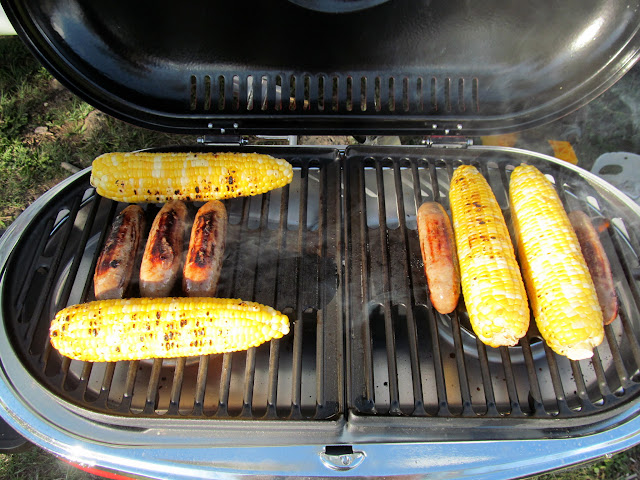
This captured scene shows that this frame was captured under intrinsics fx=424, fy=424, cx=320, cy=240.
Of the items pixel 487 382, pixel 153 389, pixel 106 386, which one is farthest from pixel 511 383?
pixel 106 386

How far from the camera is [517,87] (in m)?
2.33

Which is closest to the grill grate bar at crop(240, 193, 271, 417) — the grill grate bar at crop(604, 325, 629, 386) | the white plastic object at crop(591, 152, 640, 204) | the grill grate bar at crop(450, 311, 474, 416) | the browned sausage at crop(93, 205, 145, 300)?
the browned sausage at crop(93, 205, 145, 300)

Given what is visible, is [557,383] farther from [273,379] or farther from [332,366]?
[273,379]

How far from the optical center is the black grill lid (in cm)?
209

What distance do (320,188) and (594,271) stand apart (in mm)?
1440

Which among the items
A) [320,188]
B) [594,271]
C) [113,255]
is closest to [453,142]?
[320,188]

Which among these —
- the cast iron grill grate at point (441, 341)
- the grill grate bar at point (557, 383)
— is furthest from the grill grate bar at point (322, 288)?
the grill grate bar at point (557, 383)

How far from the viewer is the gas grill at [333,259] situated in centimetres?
179

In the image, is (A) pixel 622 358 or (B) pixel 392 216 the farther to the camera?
(B) pixel 392 216

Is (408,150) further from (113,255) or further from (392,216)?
(113,255)

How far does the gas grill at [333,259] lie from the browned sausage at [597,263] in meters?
0.14

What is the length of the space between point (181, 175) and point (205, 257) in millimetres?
537

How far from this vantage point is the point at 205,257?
2.03m

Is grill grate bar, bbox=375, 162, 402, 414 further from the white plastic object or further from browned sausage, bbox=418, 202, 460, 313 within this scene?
the white plastic object
